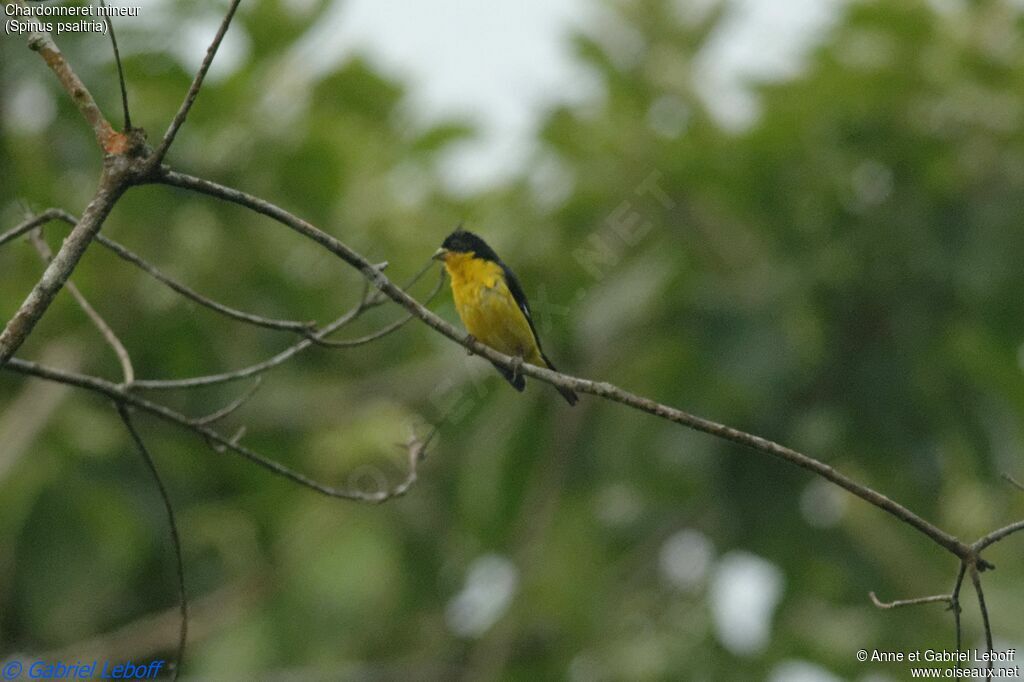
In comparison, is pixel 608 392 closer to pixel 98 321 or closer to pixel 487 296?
pixel 98 321

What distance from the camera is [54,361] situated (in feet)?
29.0

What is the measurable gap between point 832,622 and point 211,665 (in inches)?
195

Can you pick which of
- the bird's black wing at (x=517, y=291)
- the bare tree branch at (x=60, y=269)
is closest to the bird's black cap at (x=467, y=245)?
the bird's black wing at (x=517, y=291)

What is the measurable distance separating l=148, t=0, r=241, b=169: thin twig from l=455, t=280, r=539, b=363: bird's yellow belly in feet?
11.3

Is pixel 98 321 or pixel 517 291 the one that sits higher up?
pixel 517 291

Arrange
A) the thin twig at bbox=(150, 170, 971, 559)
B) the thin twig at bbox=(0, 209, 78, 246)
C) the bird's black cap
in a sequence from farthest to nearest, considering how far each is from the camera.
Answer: the bird's black cap → the thin twig at bbox=(0, 209, 78, 246) → the thin twig at bbox=(150, 170, 971, 559)

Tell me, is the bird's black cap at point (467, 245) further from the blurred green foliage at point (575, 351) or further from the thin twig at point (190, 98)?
the thin twig at point (190, 98)

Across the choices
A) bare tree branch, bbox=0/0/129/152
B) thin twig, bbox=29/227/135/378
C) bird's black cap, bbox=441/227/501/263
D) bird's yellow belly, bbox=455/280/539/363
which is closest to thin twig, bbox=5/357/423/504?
thin twig, bbox=29/227/135/378

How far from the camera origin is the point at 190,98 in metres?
3.48

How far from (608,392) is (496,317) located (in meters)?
3.10

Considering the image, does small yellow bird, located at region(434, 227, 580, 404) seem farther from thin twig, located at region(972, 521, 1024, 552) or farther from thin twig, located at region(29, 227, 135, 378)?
thin twig, located at region(972, 521, 1024, 552)

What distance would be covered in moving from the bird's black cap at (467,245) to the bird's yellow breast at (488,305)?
0.10ft

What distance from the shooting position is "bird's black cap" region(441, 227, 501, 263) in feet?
23.2

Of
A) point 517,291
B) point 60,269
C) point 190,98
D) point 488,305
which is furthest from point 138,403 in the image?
point 517,291
